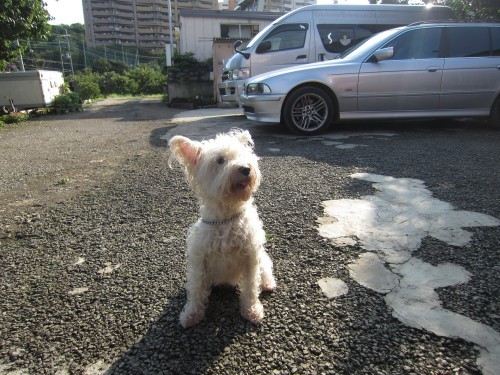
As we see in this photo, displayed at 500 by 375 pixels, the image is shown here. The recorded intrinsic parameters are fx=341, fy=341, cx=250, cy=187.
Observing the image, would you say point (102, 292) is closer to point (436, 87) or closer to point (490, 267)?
point (490, 267)

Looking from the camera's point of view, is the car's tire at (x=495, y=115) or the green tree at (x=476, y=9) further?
the green tree at (x=476, y=9)

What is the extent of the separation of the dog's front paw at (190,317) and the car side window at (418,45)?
20.0 ft

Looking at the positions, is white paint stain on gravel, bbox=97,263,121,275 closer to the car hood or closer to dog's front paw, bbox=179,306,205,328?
dog's front paw, bbox=179,306,205,328

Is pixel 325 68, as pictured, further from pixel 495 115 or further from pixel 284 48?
pixel 495 115

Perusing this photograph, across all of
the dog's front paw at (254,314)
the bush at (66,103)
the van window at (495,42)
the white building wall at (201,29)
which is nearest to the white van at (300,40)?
the van window at (495,42)

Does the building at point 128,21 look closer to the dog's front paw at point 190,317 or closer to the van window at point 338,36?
the van window at point 338,36

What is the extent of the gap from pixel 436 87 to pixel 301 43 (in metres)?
3.79

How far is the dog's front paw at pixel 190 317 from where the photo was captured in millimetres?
1918

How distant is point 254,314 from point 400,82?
5.78m

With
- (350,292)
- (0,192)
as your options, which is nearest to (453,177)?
(350,292)

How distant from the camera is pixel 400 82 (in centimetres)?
628

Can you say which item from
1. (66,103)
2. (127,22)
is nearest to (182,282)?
(66,103)

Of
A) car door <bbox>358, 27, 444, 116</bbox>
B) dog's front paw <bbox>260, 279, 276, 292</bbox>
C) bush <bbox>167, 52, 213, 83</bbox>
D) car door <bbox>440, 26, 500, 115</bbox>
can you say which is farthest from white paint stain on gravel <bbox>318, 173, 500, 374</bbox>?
bush <bbox>167, 52, 213, 83</bbox>

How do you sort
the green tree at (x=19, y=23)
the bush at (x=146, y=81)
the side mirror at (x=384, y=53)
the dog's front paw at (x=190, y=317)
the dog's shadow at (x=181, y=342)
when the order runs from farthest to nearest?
the bush at (x=146, y=81) < the green tree at (x=19, y=23) < the side mirror at (x=384, y=53) < the dog's front paw at (x=190, y=317) < the dog's shadow at (x=181, y=342)
